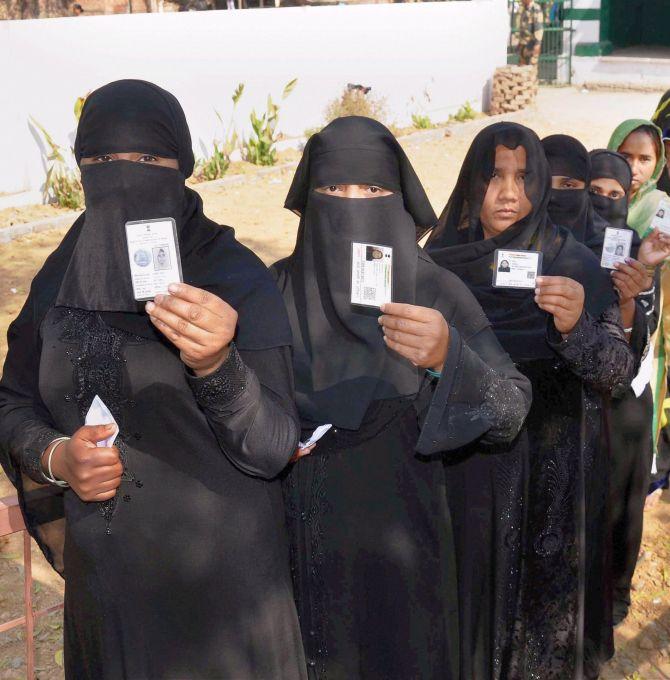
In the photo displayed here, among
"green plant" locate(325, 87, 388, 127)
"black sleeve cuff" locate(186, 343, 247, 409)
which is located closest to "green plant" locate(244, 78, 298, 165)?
"green plant" locate(325, 87, 388, 127)

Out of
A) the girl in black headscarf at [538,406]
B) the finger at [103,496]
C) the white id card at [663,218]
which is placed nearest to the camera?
the finger at [103,496]

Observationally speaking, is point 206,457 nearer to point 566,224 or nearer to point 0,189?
point 566,224

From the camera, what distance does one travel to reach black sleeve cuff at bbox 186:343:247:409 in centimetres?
178

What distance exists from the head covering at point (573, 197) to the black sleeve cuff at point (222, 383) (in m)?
1.88

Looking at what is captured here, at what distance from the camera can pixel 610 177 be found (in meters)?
3.76

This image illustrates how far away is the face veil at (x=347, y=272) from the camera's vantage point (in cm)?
223

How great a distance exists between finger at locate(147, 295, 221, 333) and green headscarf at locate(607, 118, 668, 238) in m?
2.64

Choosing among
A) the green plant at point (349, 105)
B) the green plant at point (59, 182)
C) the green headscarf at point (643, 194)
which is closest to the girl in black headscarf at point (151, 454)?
the green headscarf at point (643, 194)

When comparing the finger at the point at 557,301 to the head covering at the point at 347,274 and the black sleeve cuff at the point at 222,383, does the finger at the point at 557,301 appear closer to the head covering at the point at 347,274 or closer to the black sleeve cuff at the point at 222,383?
the head covering at the point at 347,274

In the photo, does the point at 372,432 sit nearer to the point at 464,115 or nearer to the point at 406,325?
the point at 406,325

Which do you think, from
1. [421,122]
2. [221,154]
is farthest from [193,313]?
[421,122]

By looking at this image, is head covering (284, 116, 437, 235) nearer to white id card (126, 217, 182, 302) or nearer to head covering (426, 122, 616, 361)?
head covering (426, 122, 616, 361)

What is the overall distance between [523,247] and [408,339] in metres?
0.89

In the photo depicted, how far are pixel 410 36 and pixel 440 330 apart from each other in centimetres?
1339
